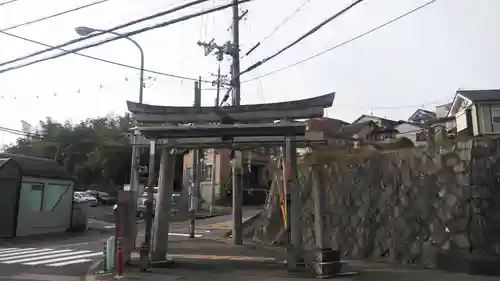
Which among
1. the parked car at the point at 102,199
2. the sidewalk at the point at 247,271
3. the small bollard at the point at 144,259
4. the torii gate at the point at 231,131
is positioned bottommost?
the sidewalk at the point at 247,271

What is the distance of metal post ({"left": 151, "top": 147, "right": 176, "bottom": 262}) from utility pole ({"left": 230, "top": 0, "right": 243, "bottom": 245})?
6577 millimetres

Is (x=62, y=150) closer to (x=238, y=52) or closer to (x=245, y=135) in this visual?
(x=238, y=52)

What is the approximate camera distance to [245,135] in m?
13.0

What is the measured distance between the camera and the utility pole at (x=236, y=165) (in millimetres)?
19891

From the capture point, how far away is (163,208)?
43.7 feet

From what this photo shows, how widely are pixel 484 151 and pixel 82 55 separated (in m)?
10.8

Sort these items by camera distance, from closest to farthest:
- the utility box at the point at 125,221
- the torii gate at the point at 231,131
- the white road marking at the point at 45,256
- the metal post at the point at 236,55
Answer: the utility box at the point at 125,221
the torii gate at the point at 231,131
the white road marking at the point at 45,256
the metal post at the point at 236,55

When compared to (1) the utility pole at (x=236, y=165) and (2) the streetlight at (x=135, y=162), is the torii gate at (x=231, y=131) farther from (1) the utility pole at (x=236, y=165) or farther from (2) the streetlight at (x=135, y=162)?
(1) the utility pole at (x=236, y=165)

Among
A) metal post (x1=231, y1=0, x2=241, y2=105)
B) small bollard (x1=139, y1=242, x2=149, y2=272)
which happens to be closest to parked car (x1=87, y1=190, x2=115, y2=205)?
metal post (x1=231, y1=0, x2=241, y2=105)

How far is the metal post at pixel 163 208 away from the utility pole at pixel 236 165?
21.6 ft

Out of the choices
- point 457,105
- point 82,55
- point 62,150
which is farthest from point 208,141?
point 62,150

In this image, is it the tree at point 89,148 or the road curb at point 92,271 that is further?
the tree at point 89,148

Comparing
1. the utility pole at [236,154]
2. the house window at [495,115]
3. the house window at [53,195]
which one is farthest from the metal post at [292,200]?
the house window at [495,115]

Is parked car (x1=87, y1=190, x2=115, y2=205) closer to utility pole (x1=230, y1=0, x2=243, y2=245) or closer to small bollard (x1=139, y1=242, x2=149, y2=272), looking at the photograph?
utility pole (x1=230, y1=0, x2=243, y2=245)
